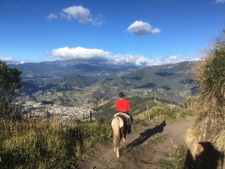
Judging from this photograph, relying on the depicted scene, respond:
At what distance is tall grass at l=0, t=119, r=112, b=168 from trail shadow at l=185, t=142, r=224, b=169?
203 inches

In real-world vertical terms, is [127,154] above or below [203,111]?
below

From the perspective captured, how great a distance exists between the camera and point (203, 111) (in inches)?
269

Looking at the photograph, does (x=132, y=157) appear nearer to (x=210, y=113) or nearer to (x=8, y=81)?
(x=210, y=113)

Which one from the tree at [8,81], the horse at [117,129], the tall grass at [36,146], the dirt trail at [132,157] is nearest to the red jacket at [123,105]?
the horse at [117,129]

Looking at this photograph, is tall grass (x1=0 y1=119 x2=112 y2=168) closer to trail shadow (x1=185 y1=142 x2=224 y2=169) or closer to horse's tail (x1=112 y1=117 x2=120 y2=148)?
horse's tail (x1=112 y1=117 x2=120 y2=148)

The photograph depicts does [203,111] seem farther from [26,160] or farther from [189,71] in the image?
[26,160]

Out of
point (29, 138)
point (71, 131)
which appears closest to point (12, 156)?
point (29, 138)

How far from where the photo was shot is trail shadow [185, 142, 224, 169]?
5.38 metres

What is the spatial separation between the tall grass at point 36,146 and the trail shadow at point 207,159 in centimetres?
516

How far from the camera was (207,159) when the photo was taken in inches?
234

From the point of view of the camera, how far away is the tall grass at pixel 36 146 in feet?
18.2

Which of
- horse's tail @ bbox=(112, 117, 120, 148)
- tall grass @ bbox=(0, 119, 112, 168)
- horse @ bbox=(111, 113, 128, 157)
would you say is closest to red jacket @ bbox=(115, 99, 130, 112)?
horse @ bbox=(111, 113, 128, 157)

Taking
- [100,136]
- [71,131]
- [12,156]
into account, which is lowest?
[100,136]

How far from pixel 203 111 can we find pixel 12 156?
814 centimetres
